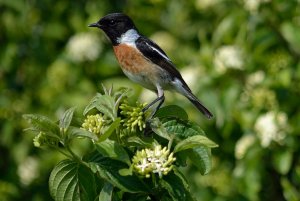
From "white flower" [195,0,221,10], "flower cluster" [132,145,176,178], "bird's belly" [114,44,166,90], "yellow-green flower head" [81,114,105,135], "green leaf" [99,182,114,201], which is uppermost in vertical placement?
"yellow-green flower head" [81,114,105,135]

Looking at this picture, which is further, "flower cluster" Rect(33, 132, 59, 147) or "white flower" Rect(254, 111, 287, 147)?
"white flower" Rect(254, 111, 287, 147)

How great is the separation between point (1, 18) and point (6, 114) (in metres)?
0.88

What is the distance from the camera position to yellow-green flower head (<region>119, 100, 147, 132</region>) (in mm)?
2354

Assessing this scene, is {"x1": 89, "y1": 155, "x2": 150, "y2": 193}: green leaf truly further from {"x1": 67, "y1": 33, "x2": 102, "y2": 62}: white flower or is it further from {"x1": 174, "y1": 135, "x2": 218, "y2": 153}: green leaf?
{"x1": 67, "y1": 33, "x2": 102, "y2": 62}: white flower

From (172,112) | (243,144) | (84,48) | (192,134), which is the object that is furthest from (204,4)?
(192,134)

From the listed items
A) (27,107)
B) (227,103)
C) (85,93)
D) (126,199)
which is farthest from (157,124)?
(27,107)

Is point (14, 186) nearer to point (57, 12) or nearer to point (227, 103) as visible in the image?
point (57, 12)

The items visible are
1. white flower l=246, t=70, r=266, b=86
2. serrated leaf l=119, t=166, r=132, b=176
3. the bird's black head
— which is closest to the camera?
serrated leaf l=119, t=166, r=132, b=176

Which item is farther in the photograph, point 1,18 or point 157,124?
point 1,18

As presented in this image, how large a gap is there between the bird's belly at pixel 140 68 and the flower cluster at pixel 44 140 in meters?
1.72

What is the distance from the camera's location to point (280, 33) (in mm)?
5219

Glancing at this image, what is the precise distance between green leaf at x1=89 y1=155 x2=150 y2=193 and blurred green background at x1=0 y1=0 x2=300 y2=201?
1.59m

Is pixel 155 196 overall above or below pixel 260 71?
above

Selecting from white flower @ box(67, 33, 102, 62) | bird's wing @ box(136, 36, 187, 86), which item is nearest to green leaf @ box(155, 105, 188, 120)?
bird's wing @ box(136, 36, 187, 86)
